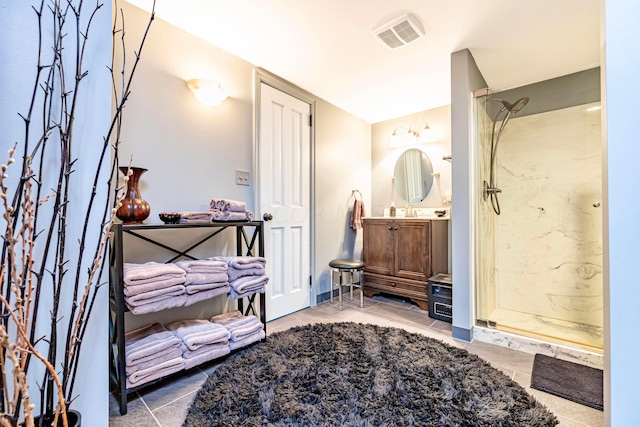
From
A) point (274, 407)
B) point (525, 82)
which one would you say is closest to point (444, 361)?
point (274, 407)

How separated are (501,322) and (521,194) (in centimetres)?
121

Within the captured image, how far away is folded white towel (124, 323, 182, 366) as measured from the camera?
1.37 meters

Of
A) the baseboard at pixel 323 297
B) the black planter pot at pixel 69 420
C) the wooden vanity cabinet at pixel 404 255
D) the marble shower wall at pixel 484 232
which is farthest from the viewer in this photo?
the baseboard at pixel 323 297

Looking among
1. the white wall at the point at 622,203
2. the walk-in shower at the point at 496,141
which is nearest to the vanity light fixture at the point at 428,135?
the walk-in shower at the point at 496,141

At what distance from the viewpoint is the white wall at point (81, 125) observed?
0.84 m

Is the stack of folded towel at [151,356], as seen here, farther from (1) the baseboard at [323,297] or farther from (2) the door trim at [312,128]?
(1) the baseboard at [323,297]

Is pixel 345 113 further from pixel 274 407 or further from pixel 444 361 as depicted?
pixel 274 407

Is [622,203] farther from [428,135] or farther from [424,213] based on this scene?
[428,135]

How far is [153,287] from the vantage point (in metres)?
1.39

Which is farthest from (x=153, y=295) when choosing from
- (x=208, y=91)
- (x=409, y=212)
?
(x=409, y=212)

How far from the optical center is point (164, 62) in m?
1.80

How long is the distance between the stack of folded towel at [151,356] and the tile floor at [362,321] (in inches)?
5.1

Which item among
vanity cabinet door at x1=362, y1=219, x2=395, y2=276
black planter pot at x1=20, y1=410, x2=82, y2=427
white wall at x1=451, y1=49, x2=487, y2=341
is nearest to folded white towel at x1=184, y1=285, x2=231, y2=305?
black planter pot at x1=20, y1=410, x2=82, y2=427

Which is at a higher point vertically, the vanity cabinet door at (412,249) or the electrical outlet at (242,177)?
the electrical outlet at (242,177)
